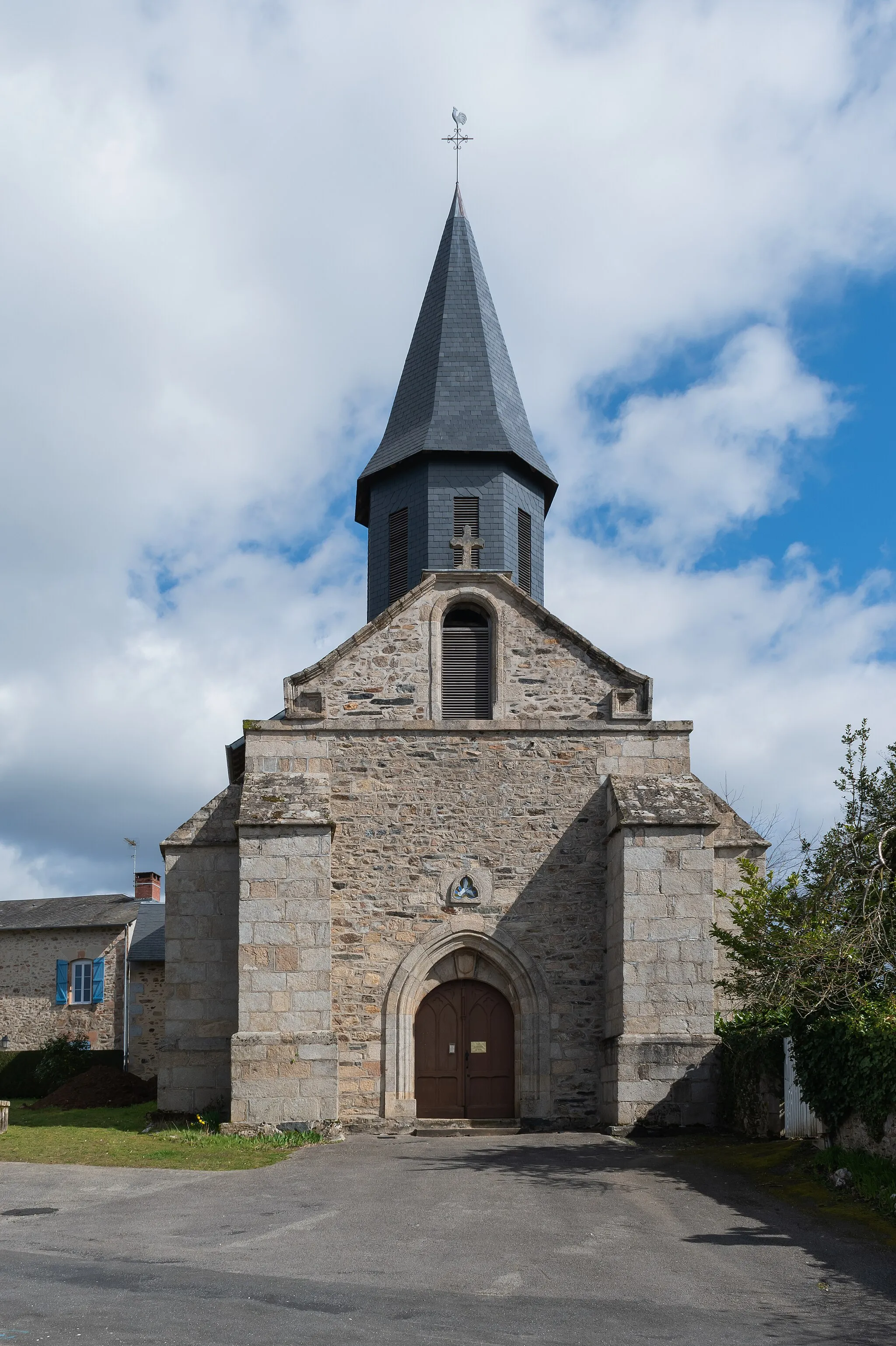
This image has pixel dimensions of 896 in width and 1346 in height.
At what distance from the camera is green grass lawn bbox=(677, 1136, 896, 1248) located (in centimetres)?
906

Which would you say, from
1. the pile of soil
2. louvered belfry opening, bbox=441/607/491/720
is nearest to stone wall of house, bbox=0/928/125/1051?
the pile of soil

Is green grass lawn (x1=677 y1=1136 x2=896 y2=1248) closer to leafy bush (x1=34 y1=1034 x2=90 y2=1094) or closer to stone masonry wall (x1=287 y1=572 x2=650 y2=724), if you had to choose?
stone masonry wall (x1=287 y1=572 x2=650 y2=724)

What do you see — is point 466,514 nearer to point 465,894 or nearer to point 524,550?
point 524,550

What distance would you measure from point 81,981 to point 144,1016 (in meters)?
1.98

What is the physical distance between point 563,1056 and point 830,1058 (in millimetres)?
5251

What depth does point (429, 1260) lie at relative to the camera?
780 cm

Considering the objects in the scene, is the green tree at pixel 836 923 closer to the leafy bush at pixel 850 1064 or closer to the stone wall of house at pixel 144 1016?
the leafy bush at pixel 850 1064

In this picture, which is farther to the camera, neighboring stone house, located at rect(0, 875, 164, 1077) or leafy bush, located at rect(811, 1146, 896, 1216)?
neighboring stone house, located at rect(0, 875, 164, 1077)

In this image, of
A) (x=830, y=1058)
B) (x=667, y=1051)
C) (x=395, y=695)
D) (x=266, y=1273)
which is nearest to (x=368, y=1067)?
(x=667, y=1051)

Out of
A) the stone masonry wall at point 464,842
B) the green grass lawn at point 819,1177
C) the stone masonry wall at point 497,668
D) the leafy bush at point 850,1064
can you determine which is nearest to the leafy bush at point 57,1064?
the stone masonry wall at point 464,842

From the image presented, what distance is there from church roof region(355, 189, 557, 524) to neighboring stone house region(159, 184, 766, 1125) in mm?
3096

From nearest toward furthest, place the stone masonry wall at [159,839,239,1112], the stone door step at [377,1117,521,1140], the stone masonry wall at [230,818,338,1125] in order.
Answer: the stone masonry wall at [230,818,338,1125]
the stone door step at [377,1117,521,1140]
the stone masonry wall at [159,839,239,1112]

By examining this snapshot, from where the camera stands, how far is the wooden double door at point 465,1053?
1587cm

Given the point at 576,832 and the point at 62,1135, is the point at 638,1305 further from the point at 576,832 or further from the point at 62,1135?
the point at 62,1135
